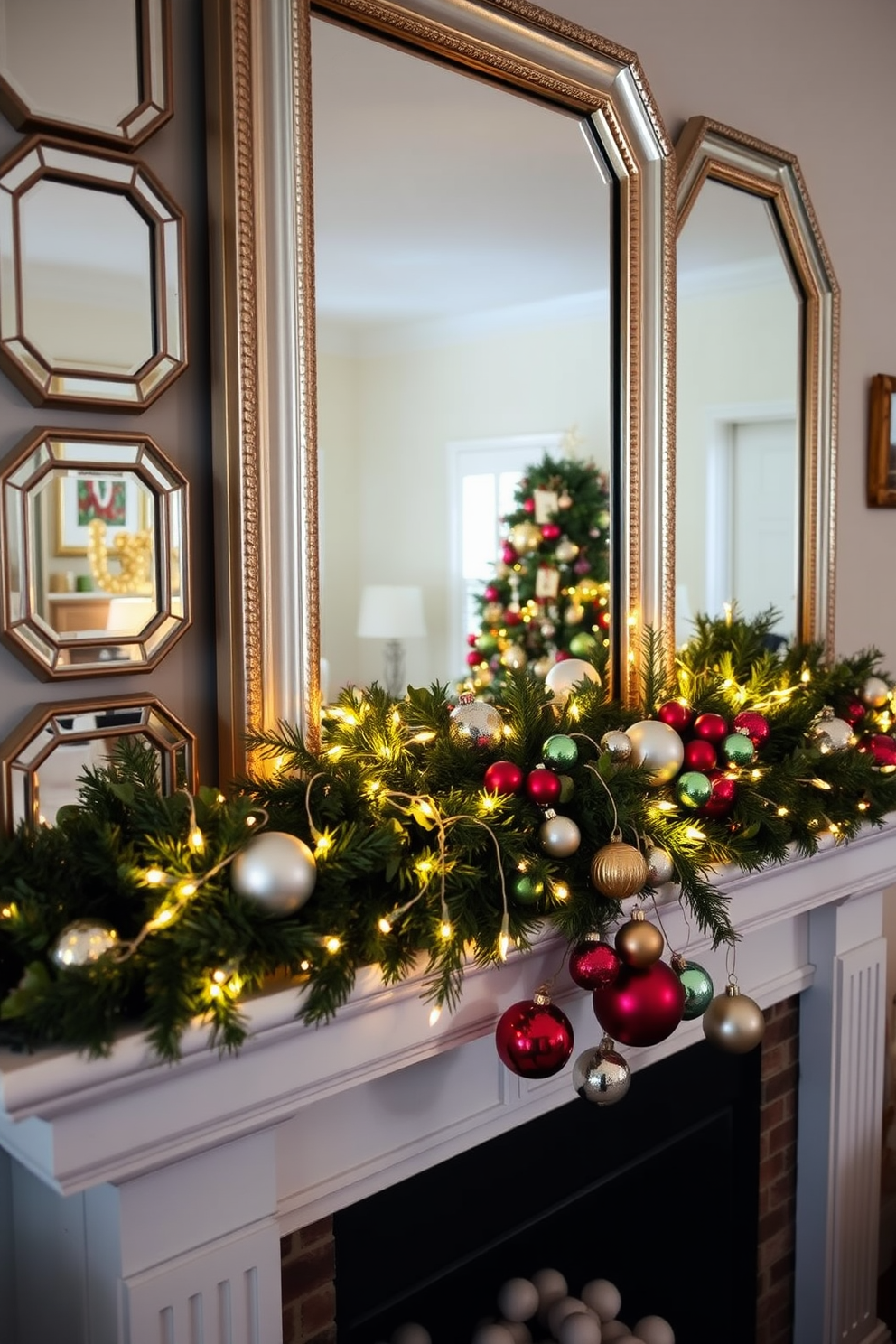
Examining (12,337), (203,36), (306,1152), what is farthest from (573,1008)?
(203,36)

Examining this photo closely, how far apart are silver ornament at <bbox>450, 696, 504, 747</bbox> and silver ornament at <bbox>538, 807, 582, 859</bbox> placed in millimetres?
158

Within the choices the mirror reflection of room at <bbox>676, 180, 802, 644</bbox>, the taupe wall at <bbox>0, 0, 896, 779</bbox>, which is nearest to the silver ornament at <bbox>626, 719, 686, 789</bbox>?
the mirror reflection of room at <bbox>676, 180, 802, 644</bbox>

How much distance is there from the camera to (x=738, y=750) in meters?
1.67

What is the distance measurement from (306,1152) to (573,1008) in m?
0.44

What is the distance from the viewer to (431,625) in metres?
1.65

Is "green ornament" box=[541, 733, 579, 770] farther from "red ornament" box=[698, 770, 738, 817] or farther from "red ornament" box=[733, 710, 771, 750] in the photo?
"red ornament" box=[733, 710, 771, 750]

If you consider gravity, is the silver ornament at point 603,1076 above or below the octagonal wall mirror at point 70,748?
below

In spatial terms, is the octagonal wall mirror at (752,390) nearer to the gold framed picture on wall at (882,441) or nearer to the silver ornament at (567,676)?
the gold framed picture on wall at (882,441)

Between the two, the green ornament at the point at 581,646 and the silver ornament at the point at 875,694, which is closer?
the green ornament at the point at 581,646

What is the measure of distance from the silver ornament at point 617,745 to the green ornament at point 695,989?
0.97 ft

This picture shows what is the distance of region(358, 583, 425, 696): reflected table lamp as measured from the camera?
1558 mm

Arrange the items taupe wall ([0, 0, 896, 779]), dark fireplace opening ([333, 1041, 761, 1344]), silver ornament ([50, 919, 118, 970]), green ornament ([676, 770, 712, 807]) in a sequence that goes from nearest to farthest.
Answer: silver ornament ([50, 919, 118, 970]) → taupe wall ([0, 0, 896, 779]) → green ornament ([676, 770, 712, 807]) → dark fireplace opening ([333, 1041, 761, 1344])

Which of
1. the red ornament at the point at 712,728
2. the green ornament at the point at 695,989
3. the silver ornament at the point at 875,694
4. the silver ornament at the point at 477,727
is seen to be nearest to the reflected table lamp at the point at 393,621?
the silver ornament at the point at 477,727

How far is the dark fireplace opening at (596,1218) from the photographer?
5.55 ft
